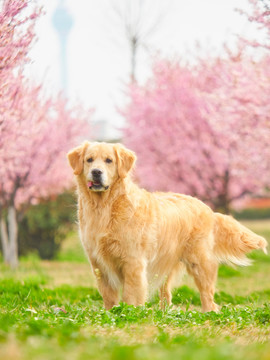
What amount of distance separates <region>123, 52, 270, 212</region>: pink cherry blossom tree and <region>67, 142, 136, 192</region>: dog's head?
634 centimetres

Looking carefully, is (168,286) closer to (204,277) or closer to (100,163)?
(204,277)

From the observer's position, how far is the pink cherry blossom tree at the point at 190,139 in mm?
12391

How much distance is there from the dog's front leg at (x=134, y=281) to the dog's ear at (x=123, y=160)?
2.76 ft

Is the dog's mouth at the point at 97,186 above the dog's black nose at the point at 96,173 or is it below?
below

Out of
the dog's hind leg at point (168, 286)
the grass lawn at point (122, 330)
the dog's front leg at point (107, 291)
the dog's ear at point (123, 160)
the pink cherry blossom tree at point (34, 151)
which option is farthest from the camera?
the pink cherry blossom tree at point (34, 151)

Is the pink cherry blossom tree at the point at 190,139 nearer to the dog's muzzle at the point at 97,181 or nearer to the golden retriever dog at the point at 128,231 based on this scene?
the golden retriever dog at the point at 128,231

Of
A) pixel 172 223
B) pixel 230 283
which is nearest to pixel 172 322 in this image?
pixel 172 223

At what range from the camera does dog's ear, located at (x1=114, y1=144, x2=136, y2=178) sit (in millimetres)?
4832

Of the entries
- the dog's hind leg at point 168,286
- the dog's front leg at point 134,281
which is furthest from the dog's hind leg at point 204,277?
the dog's front leg at point 134,281

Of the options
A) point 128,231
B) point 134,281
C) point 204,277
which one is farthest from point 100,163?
point 204,277

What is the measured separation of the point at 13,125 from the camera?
8.14 meters

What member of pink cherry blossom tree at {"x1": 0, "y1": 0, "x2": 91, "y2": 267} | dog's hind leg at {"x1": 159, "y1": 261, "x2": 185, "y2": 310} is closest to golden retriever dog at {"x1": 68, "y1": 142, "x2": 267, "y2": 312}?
dog's hind leg at {"x1": 159, "y1": 261, "x2": 185, "y2": 310}

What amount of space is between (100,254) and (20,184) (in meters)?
7.53

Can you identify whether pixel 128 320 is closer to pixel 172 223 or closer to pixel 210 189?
pixel 172 223
